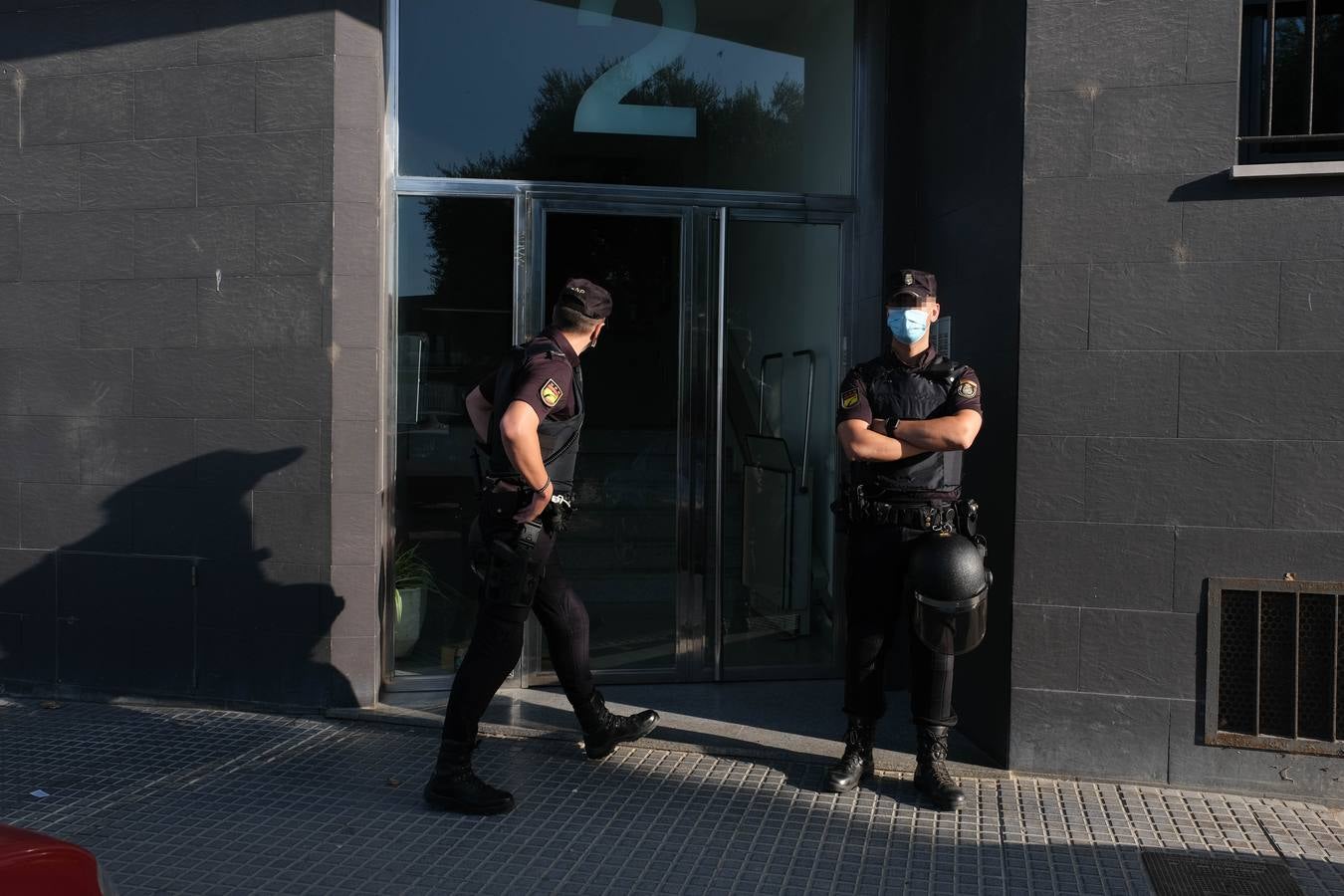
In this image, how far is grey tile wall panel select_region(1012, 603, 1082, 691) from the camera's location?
4.65 m

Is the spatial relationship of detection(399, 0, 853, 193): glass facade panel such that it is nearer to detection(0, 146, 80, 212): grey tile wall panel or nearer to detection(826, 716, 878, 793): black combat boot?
detection(0, 146, 80, 212): grey tile wall panel

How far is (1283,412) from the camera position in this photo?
14.5 feet

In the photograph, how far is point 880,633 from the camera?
178 inches

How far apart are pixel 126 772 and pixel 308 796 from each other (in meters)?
0.81

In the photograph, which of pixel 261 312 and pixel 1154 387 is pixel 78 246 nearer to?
pixel 261 312

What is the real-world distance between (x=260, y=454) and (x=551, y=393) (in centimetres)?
191

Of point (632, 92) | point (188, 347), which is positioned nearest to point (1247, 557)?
point (632, 92)

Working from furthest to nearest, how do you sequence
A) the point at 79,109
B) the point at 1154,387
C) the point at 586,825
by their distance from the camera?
the point at 79,109, the point at 1154,387, the point at 586,825

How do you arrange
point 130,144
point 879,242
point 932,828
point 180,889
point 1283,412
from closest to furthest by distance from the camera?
point 180,889, point 932,828, point 1283,412, point 130,144, point 879,242

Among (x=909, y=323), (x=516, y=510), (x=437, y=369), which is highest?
(x=909, y=323)

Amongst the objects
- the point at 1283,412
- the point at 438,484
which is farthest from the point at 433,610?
the point at 1283,412

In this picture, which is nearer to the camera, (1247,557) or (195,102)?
(1247,557)

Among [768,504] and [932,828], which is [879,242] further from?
[932,828]

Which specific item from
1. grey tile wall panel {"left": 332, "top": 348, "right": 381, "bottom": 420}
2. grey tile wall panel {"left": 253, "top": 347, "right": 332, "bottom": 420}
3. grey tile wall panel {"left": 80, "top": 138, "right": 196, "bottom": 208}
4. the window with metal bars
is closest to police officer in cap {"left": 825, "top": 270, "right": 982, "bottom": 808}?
the window with metal bars
